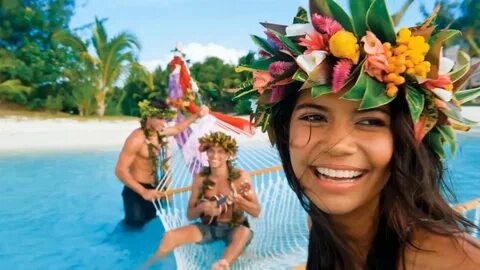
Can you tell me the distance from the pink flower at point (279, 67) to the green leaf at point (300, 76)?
0.06m

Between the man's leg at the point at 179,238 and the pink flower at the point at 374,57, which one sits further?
the man's leg at the point at 179,238

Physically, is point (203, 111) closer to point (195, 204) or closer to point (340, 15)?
point (195, 204)

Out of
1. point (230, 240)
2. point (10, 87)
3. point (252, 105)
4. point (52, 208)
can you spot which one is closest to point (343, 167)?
point (252, 105)

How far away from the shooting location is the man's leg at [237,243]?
3.36m

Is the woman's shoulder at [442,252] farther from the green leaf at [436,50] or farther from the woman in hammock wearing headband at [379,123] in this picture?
the green leaf at [436,50]

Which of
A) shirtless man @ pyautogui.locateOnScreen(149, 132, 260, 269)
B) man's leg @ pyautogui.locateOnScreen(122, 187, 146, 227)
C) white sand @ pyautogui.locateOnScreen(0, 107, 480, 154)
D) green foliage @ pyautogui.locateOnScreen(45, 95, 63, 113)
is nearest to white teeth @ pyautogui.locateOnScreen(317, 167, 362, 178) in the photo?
shirtless man @ pyautogui.locateOnScreen(149, 132, 260, 269)

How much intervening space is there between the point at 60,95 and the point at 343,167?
58.8 feet

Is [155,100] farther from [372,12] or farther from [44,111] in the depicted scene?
[44,111]

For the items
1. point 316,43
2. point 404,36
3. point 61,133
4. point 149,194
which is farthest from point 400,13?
point 61,133

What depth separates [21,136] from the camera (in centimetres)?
1348

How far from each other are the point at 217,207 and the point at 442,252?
8.76 feet

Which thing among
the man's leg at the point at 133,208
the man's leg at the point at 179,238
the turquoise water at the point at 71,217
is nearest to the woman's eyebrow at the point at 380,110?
the turquoise water at the point at 71,217

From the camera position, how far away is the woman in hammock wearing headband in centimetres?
103

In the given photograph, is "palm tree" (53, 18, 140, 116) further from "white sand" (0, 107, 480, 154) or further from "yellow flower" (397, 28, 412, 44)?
"yellow flower" (397, 28, 412, 44)
